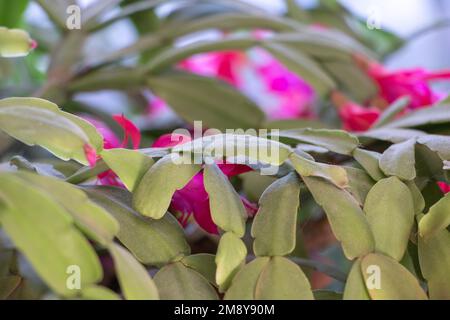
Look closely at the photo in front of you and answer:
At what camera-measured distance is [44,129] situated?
1.21 ft

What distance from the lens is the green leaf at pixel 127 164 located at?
16.9 inches

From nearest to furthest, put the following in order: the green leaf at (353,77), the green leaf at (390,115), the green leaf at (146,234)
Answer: the green leaf at (146,234), the green leaf at (390,115), the green leaf at (353,77)

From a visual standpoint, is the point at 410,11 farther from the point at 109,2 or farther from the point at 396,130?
the point at 396,130

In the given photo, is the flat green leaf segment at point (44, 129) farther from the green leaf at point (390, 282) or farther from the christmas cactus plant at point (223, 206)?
the green leaf at point (390, 282)

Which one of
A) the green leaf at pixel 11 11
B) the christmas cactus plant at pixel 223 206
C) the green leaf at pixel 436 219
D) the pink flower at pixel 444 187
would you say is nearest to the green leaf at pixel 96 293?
the christmas cactus plant at pixel 223 206

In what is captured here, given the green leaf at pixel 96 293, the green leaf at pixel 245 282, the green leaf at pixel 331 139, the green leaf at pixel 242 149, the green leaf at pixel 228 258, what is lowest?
the green leaf at pixel 96 293

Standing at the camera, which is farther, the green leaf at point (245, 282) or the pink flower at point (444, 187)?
the pink flower at point (444, 187)

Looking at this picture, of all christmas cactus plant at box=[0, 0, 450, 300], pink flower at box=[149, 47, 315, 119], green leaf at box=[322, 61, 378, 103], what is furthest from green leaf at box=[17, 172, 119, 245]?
pink flower at box=[149, 47, 315, 119]

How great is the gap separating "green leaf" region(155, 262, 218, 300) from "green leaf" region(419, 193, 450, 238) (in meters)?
0.15

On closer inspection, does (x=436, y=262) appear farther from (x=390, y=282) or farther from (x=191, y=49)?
(x=191, y=49)

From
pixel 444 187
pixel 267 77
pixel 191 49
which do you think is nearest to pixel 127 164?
pixel 444 187

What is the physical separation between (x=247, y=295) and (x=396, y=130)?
0.82 ft

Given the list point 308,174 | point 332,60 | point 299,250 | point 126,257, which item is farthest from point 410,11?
point 126,257

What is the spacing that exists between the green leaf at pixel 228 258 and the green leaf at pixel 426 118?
250mm
